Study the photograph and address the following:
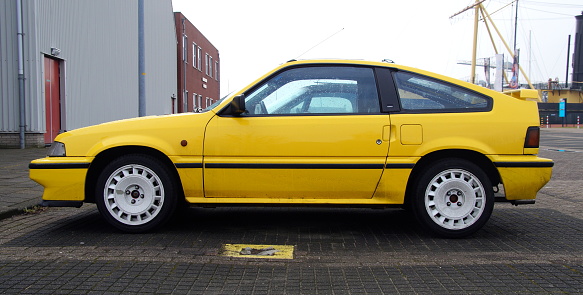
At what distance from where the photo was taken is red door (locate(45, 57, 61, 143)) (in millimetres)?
14133

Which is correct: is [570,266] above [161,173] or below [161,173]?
below

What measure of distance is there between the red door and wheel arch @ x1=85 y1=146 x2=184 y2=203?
10937 millimetres

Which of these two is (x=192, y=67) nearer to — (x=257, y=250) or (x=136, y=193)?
(x=136, y=193)

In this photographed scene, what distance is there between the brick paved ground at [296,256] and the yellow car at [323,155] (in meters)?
0.34

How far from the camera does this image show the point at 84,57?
1666cm

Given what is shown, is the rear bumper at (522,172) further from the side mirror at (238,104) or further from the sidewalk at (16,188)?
the sidewalk at (16,188)

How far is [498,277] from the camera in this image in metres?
3.34

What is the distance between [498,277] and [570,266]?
2.32ft

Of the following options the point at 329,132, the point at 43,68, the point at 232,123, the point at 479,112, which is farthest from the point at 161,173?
the point at 43,68

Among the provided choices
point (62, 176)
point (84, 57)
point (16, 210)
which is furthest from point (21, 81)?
point (62, 176)

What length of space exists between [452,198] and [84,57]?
15.6 metres

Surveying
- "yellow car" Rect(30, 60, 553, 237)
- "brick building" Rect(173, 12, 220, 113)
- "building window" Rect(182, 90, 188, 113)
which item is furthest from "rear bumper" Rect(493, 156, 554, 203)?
"building window" Rect(182, 90, 188, 113)

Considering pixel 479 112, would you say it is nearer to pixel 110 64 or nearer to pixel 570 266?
pixel 570 266

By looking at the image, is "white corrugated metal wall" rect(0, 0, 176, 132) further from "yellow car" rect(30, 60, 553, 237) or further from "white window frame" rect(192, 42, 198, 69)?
"yellow car" rect(30, 60, 553, 237)
